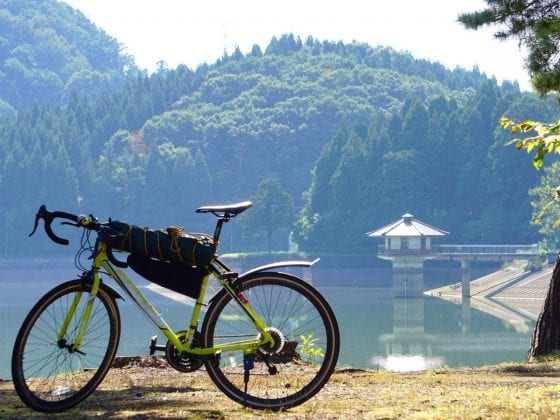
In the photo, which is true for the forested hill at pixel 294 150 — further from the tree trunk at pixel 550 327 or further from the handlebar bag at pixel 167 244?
the handlebar bag at pixel 167 244

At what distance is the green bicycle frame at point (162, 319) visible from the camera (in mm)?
3807

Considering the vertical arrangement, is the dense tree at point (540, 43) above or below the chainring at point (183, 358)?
above

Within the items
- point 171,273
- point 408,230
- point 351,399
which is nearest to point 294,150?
point 408,230

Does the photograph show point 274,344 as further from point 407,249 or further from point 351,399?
point 407,249

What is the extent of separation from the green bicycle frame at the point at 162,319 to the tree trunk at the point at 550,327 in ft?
13.5

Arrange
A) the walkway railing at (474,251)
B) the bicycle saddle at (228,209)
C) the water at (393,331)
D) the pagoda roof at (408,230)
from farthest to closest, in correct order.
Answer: the pagoda roof at (408,230)
the walkway railing at (474,251)
the water at (393,331)
the bicycle saddle at (228,209)

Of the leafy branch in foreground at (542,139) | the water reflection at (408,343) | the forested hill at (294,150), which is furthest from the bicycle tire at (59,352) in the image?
the forested hill at (294,150)

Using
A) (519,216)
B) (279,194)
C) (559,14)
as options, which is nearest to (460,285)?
(519,216)

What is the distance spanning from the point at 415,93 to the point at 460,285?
52431 mm

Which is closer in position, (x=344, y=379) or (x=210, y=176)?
(x=344, y=379)

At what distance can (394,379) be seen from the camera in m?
5.45

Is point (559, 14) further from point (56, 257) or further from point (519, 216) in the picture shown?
point (56, 257)

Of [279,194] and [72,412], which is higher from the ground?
[279,194]

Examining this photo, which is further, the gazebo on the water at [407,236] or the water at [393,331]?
the gazebo on the water at [407,236]
